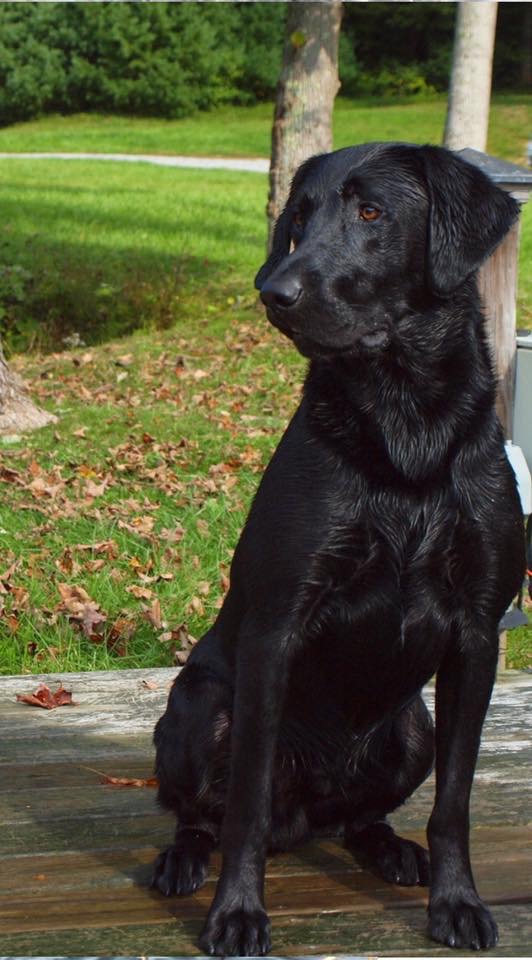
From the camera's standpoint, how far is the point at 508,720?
3877mm

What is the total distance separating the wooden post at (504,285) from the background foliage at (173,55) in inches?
1290

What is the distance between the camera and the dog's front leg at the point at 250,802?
2566 mm

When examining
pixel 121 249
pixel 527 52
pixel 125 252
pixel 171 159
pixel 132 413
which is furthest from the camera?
pixel 527 52

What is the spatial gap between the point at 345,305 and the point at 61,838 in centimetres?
150

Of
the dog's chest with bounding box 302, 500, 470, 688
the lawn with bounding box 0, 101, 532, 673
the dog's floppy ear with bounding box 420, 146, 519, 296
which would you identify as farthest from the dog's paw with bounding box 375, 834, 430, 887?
the lawn with bounding box 0, 101, 532, 673

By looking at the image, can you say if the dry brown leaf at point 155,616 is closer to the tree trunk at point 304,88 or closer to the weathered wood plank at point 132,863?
the weathered wood plank at point 132,863

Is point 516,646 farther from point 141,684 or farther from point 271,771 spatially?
point 271,771

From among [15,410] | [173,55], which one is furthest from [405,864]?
[173,55]

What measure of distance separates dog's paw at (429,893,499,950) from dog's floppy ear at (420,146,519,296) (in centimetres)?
123

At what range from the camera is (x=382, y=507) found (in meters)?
2.59

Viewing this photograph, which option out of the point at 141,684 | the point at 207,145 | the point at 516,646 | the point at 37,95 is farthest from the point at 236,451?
the point at 37,95

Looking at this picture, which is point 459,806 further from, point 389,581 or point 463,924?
point 389,581

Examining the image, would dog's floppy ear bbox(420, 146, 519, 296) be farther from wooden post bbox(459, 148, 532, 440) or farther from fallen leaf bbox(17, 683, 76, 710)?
fallen leaf bbox(17, 683, 76, 710)

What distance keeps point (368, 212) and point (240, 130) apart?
3013 centimetres
